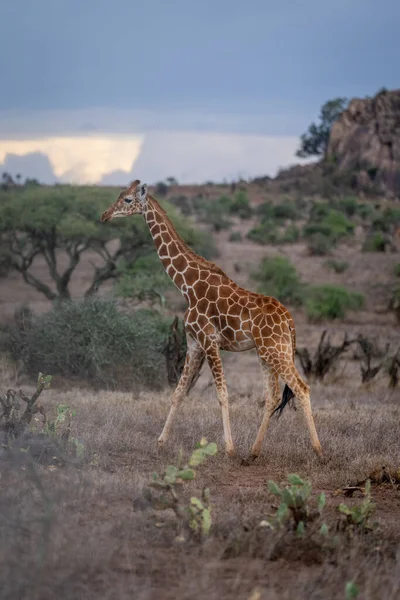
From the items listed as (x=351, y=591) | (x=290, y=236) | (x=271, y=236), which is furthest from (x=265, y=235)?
(x=351, y=591)

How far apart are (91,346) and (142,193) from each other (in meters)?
4.74

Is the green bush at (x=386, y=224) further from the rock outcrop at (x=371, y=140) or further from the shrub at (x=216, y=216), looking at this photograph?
the rock outcrop at (x=371, y=140)

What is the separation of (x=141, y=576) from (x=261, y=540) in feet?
3.03

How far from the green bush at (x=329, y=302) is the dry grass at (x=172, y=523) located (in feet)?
50.8

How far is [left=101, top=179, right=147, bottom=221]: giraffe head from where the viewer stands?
930 cm

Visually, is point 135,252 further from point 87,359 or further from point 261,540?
point 261,540

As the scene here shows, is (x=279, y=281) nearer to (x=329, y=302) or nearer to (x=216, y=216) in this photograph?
(x=329, y=302)

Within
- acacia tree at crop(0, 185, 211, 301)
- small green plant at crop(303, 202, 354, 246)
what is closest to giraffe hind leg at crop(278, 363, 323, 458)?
acacia tree at crop(0, 185, 211, 301)

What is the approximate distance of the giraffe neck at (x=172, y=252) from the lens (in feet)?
30.2

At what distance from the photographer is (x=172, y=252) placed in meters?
9.38

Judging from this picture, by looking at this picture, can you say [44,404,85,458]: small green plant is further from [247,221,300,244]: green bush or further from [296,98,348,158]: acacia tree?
[296,98,348,158]: acacia tree

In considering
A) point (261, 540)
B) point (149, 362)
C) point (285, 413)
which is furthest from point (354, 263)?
point (261, 540)

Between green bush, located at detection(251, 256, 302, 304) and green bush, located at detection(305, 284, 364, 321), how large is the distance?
20.9 inches

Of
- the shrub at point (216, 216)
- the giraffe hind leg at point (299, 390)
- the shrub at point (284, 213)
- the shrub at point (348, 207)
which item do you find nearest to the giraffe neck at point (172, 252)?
the giraffe hind leg at point (299, 390)
